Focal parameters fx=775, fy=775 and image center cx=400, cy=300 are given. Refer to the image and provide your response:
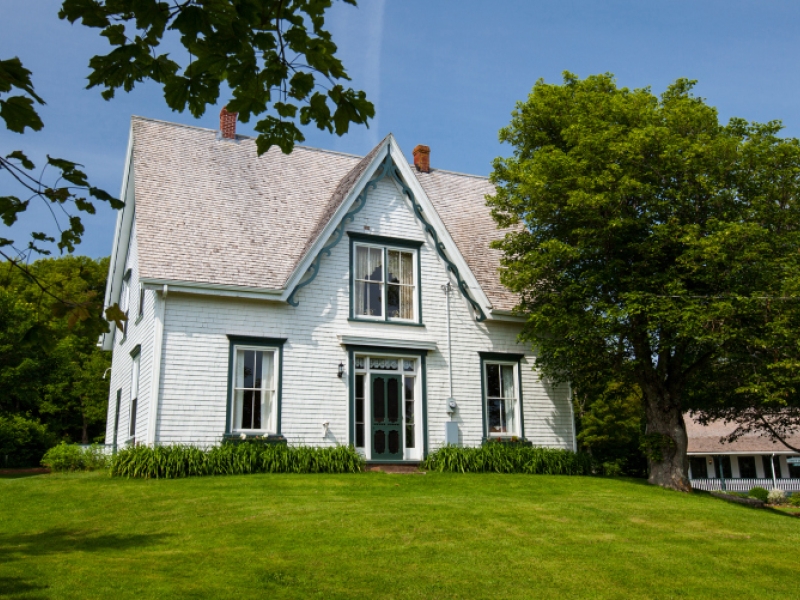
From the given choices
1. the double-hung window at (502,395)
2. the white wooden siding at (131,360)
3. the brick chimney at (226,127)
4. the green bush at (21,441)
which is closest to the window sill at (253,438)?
the white wooden siding at (131,360)

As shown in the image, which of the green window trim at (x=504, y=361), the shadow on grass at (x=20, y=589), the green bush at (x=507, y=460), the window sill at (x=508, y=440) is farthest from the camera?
the green window trim at (x=504, y=361)

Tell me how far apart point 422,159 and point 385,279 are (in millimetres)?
7410

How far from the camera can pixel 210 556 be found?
9258 mm

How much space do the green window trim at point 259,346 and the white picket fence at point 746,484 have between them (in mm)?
33023

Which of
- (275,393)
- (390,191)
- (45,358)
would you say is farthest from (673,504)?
(45,358)

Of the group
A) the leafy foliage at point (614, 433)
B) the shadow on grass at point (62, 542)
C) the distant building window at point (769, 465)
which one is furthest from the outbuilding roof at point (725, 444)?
the shadow on grass at point (62, 542)

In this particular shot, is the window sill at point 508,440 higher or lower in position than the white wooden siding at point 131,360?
lower

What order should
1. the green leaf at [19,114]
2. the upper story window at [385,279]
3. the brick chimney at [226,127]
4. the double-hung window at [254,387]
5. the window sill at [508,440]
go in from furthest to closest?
1. the brick chimney at [226,127]
2. the window sill at [508,440]
3. the upper story window at [385,279]
4. the double-hung window at [254,387]
5. the green leaf at [19,114]

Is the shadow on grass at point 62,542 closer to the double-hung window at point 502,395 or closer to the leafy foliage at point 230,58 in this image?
the leafy foliage at point 230,58

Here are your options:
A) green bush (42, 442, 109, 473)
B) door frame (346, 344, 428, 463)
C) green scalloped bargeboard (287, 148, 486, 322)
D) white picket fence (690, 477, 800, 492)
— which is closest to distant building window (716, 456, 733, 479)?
white picket fence (690, 477, 800, 492)

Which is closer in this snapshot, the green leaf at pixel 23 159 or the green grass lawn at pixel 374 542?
the green leaf at pixel 23 159

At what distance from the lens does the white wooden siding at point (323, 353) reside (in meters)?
17.1

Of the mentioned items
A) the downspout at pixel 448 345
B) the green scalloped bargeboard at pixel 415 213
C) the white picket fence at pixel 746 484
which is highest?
the green scalloped bargeboard at pixel 415 213

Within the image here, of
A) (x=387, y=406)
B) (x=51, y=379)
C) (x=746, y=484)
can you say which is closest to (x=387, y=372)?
(x=387, y=406)
